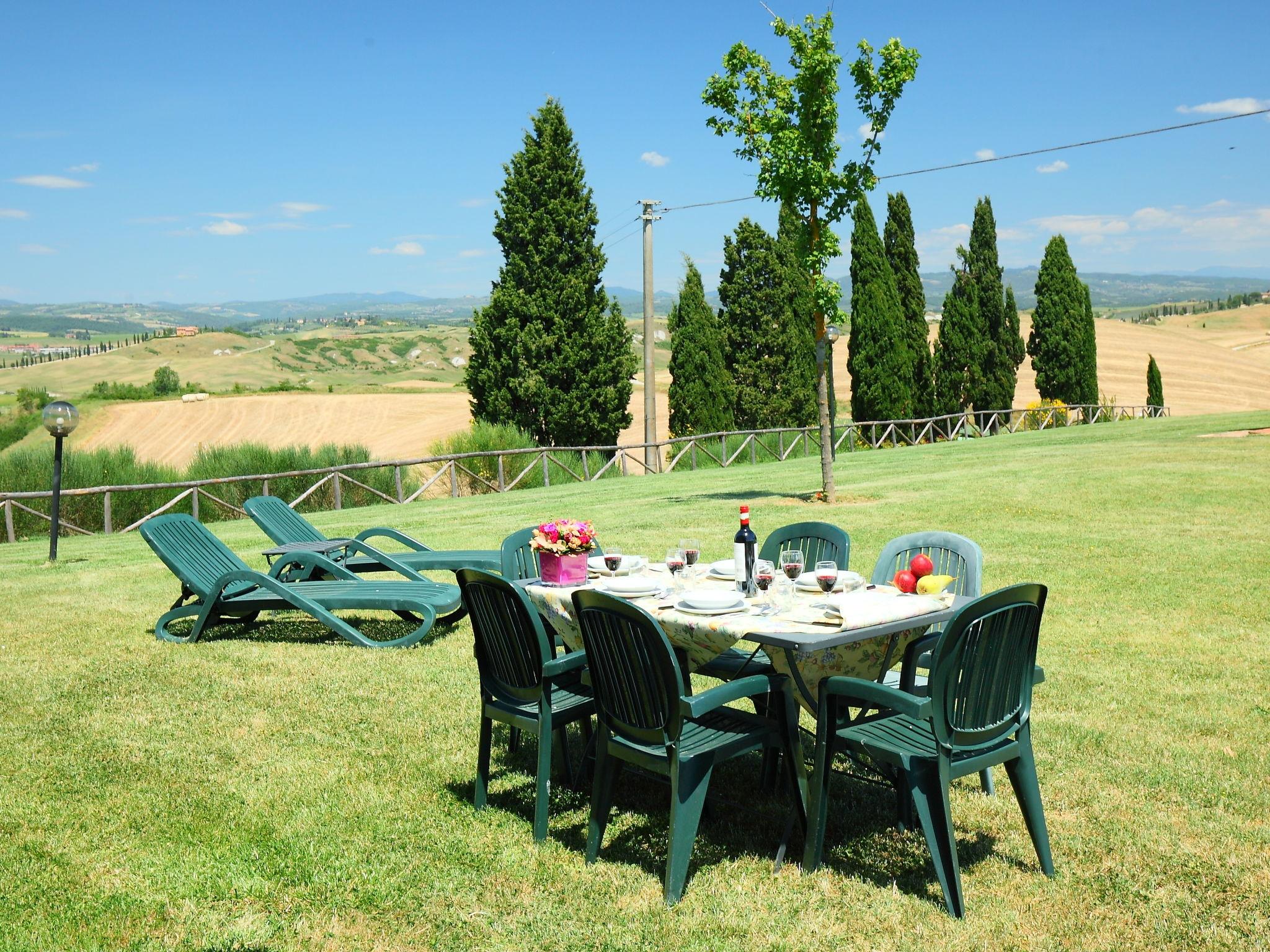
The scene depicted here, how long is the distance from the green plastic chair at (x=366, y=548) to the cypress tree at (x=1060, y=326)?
35176mm

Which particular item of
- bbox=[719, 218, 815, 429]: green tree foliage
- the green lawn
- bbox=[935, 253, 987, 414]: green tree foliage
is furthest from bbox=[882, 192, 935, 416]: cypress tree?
the green lawn

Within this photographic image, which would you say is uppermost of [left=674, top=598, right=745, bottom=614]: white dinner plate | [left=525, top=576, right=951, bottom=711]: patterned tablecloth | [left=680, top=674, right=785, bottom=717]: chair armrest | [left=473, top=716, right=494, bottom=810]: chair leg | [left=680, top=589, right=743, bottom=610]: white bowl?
[left=680, top=589, right=743, bottom=610]: white bowl

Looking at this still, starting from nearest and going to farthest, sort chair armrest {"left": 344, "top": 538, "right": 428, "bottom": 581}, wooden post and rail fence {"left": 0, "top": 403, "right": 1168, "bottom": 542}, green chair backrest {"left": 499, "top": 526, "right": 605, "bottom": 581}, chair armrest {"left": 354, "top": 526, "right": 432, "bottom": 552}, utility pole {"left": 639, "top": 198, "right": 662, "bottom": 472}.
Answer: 1. green chair backrest {"left": 499, "top": 526, "right": 605, "bottom": 581}
2. chair armrest {"left": 344, "top": 538, "right": 428, "bottom": 581}
3. chair armrest {"left": 354, "top": 526, "right": 432, "bottom": 552}
4. wooden post and rail fence {"left": 0, "top": 403, "right": 1168, "bottom": 542}
5. utility pole {"left": 639, "top": 198, "right": 662, "bottom": 472}

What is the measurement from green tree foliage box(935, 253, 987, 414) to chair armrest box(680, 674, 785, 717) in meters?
33.9

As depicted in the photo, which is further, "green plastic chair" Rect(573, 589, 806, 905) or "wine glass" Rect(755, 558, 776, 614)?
"wine glass" Rect(755, 558, 776, 614)

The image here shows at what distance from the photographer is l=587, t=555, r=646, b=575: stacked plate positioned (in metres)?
5.31

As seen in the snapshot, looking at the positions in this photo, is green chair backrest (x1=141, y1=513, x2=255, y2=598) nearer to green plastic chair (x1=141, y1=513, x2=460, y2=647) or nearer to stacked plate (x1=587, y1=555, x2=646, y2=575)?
green plastic chair (x1=141, y1=513, x2=460, y2=647)

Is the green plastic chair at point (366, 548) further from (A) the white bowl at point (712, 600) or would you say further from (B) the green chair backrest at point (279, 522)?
(A) the white bowl at point (712, 600)

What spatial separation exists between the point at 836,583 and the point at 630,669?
1.27 m

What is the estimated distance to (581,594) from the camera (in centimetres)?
404

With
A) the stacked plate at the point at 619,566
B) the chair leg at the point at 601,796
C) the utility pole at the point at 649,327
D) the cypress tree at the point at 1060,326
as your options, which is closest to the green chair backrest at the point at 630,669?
the chair leg at the point at 601,796

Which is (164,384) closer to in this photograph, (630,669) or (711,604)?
(711,604)

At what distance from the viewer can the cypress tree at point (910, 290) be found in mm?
35312

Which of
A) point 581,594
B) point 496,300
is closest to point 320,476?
point 496,300
